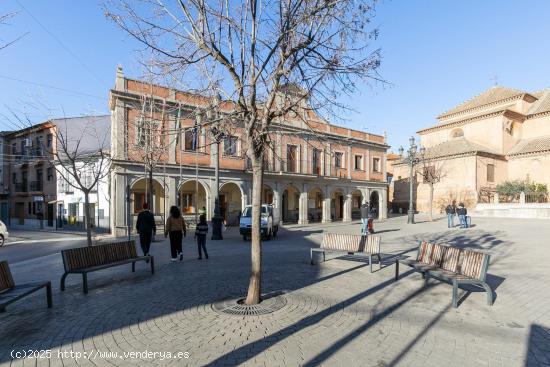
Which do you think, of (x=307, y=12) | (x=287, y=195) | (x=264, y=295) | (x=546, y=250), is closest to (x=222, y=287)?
(x=264, y=295)

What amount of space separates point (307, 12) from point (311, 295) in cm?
496

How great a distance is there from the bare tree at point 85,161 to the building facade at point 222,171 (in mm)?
1544

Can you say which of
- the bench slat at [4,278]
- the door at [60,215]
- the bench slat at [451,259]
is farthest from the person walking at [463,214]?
the door at [60,215]

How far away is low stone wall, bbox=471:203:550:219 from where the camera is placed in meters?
26.6

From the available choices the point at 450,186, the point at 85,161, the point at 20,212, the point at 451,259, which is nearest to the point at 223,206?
the point at 85,161

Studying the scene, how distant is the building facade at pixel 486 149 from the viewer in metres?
34.1

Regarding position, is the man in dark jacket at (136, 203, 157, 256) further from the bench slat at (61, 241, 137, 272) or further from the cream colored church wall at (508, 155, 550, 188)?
the cream colored church wall at (508, 155, 550, 188)

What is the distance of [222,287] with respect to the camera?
6457mm

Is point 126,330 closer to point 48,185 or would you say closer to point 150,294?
point 150,294

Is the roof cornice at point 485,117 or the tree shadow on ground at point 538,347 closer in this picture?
the tree shadow on ground at point 538,347

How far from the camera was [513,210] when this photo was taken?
93.1 feet

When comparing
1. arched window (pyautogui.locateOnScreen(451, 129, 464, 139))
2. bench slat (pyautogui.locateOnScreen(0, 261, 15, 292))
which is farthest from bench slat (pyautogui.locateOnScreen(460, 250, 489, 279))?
arched window (pyautogui.locateOnScreen(451, 129, 464, 139))

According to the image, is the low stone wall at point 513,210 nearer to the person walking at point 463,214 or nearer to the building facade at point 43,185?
the person walking at point 463,214

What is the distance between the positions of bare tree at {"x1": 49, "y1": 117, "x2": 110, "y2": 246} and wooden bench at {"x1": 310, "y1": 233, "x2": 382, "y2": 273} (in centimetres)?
647
